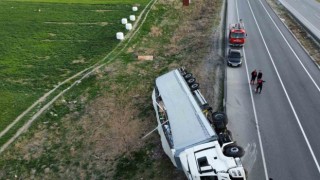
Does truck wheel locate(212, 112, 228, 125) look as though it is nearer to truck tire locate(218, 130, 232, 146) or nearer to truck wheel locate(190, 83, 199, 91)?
truck tire locate(218, 130, 232, 146)

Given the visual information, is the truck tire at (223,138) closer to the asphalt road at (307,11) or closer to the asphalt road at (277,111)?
the asphalt road at (277,111)

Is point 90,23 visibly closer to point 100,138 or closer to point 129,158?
point 100,138

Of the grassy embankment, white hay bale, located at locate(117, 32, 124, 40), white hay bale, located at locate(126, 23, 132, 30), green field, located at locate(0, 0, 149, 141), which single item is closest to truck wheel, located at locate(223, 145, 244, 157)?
the grassy embankment

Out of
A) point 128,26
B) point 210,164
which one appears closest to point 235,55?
point 128,26

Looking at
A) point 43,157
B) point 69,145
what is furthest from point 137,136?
point 43,157

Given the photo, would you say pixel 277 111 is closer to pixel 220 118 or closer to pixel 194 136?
pixel 220 118

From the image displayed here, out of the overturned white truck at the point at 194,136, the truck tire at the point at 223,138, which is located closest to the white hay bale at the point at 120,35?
the overturned white truck at the point at 194,136
